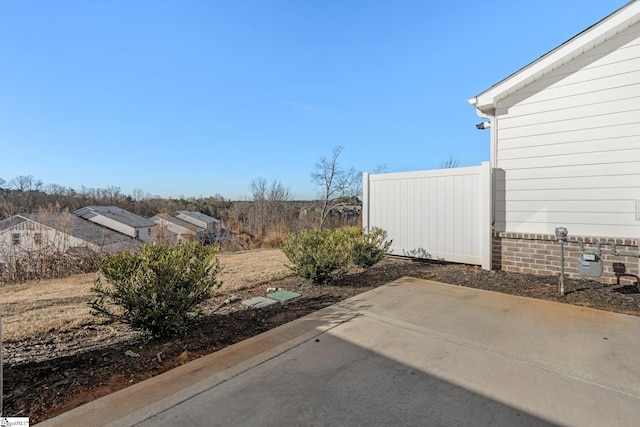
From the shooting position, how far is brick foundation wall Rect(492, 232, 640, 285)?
4383 millimetres

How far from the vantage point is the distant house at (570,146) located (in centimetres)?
436

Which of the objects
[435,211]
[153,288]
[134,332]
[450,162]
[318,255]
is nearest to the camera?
[153,288]

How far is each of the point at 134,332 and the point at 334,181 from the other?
40.7 feet

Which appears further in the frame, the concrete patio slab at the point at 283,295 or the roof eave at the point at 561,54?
the roof eave at the point at 561,54

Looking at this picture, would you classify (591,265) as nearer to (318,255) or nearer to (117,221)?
(318,255)

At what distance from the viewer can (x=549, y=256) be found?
497 centimetres

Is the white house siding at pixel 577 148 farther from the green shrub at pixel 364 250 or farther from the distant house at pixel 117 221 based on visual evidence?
the distant house at pixel 117 221

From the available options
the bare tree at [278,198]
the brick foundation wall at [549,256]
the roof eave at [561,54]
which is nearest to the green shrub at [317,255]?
the brick foundation wall at [549,256]

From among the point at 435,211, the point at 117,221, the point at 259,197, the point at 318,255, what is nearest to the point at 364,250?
the point at 318,255

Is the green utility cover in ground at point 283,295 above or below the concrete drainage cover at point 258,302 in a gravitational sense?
above

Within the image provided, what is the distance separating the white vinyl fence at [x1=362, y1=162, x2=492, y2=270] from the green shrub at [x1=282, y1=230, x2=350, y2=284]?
7.56 ft

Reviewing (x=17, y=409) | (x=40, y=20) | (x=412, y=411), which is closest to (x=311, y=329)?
(x=412, y=411)

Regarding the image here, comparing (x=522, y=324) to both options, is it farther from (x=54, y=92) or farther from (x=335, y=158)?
(x=335, y=158)

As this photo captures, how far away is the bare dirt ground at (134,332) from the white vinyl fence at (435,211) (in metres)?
0.40
